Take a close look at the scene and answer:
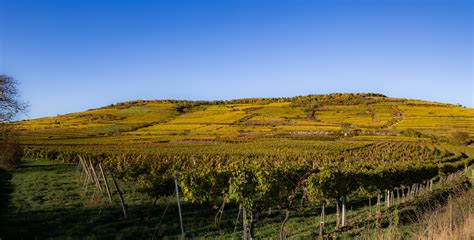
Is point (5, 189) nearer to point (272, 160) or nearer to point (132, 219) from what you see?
point (132, 219)

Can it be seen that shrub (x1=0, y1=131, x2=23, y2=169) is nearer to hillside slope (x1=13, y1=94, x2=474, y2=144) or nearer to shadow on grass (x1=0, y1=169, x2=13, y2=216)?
shadow on grass (x1=0, y1=169, x2=13, y2=216)

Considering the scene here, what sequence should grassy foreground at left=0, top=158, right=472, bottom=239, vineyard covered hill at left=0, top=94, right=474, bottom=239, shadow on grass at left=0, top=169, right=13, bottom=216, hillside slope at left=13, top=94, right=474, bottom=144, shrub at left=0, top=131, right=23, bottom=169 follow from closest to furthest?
1. grassy foreground at left=0, top=158, right=472, bottom=239
2. vineyard covered hill at left=0, top=94, right=474, bottom=239
3. shadow on grass at left=0, top=169, right=13, bottom=216
4. shrub at left=0, top=131, right=23, bottom=169
5. hillside slope at left=13, top=94, right=474, bottom=144

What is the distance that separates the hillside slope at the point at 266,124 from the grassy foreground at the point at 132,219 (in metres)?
48.3

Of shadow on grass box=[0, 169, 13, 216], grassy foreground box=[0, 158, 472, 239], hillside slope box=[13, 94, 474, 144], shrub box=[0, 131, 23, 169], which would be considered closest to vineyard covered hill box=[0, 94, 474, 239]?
grassy foreground box=[0, 158, 472, 239]

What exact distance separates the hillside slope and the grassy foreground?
48.3 m

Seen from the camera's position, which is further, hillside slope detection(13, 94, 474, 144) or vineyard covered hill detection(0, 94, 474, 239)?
hillside slope detection(13, 94, 474, 144)

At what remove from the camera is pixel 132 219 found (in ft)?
59.9

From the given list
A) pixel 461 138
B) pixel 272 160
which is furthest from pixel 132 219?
pixel 461 138

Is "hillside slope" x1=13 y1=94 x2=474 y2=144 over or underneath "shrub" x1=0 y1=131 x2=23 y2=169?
underneath

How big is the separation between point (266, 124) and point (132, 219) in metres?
84.1

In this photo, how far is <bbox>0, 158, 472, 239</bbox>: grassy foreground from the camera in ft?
50.8

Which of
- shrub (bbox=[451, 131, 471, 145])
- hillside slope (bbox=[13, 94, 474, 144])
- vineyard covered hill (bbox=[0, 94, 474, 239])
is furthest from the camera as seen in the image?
hillside slope (bbox=[13, 94, 474, 144])

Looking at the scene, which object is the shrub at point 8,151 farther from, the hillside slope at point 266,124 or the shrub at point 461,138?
the shrub at point 461,138

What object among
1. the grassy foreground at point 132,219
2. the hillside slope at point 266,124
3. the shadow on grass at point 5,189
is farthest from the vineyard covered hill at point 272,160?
the shadow on grass at point 5,189
